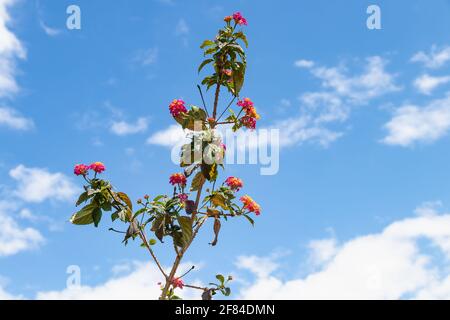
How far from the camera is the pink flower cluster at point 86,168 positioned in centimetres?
605

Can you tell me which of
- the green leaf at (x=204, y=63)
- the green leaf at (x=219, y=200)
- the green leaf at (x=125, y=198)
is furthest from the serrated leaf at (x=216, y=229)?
the green leaf at (x=204, y=63)

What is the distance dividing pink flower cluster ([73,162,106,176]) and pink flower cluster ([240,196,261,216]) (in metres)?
1.68

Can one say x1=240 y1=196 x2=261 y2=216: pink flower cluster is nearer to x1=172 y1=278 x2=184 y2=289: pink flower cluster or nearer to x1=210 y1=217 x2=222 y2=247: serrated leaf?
x1=210 y1=217 x2=222 y2=247: serrated leaf

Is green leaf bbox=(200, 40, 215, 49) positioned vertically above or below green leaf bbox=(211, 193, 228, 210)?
above

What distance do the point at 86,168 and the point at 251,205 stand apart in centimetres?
195

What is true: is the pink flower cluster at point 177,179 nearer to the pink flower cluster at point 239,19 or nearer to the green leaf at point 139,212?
the green leaf at point 139,212

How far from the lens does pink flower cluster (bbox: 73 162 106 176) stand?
238 inches

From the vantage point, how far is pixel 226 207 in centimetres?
636

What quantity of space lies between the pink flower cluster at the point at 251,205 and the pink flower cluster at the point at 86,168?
168cm

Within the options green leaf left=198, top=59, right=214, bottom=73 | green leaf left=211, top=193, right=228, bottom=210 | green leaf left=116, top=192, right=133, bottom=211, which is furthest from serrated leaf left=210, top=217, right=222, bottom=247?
green leaf left=198, top=59, right=214, bottom=73

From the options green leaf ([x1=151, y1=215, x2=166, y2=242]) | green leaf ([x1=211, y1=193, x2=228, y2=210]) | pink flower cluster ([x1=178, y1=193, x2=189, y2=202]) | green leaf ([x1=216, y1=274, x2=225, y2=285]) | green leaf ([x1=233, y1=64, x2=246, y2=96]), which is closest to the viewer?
green leaf ([x1=151, y1=215, x2=166, y2=242])

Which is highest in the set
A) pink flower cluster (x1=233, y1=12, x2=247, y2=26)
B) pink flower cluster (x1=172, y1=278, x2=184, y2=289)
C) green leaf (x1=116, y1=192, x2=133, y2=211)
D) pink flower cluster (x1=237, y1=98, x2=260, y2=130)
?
pink flower cluster (x1=233, y1=12, x2=247, y2=26)
